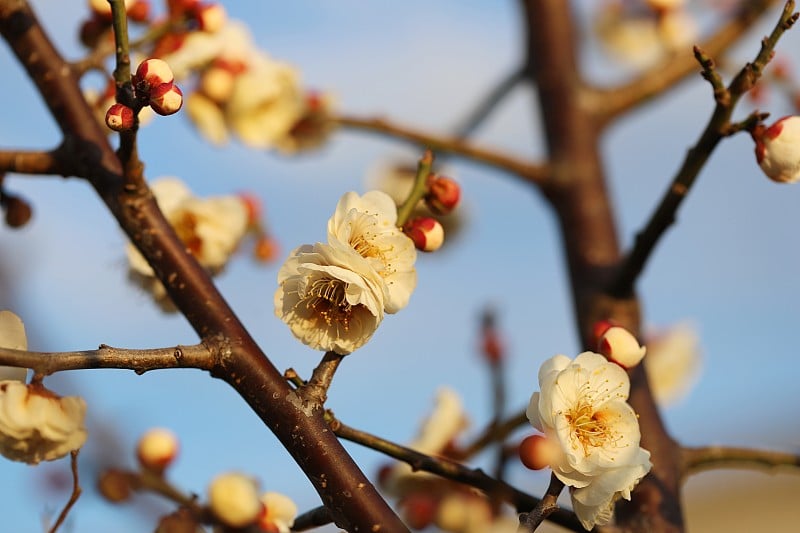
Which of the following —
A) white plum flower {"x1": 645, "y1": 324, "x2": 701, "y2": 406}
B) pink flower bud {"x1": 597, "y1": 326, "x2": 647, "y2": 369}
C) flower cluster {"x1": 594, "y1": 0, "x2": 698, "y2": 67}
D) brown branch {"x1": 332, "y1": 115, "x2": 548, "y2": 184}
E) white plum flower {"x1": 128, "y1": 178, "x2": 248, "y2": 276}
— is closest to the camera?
pink flower bud {"x1": 597, "y1": 326, "x2": 647, "y2": 369}

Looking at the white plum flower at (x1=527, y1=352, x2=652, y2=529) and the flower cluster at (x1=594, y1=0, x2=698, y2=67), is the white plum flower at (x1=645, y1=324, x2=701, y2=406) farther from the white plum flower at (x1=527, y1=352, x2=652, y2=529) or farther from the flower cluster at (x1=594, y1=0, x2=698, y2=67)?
the white plum flower at (x1=527, y1=352, x2=652, y2=529)

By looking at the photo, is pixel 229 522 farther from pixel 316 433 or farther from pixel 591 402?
pixel 591 402

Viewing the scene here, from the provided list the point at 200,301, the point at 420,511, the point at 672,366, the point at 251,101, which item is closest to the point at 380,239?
the point at 200,301

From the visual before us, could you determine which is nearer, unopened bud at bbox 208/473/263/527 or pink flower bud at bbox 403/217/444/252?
pink flower bud at bbox 403/217/444/252

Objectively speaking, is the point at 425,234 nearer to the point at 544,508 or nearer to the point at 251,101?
the point at 544,508

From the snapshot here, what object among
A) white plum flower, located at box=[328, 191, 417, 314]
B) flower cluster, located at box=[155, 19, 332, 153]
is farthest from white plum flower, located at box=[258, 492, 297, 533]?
flower cluster, located at box=[155, 19, 332, 153]

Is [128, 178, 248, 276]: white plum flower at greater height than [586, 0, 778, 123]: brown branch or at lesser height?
lesser
